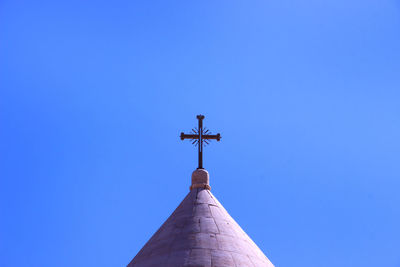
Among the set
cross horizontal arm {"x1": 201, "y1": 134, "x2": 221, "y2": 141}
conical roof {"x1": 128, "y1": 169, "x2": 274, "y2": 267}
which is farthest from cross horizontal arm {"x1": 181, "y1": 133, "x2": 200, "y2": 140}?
conical roof {"x1": 128, "y1": 169, "x2": 274, "y2": 267}

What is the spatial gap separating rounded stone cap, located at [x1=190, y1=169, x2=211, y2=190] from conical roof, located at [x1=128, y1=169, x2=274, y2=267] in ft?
1.61

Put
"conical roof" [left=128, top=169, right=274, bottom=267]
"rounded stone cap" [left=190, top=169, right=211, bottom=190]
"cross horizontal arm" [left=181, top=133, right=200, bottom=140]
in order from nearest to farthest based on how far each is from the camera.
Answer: "conical roof" [left=128, top=169, right=274, bottom=267]
"rounded stone cap" [left=190, top=169, right=211, bottom=190]
"cross horizontal arm" [left=181, top=133, right=200, bottom=140]

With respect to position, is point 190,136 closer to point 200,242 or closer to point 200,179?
point 200,179

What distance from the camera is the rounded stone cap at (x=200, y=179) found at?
10.3 metres

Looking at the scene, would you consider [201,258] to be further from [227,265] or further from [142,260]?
[142,260]

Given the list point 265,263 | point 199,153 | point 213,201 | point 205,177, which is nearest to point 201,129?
point 199,153

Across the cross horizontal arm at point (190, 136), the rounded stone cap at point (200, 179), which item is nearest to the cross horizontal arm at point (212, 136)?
the cross horizontal arm at point (190, 136)

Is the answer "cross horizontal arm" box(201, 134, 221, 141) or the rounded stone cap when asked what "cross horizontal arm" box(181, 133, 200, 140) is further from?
the rounded stone cap

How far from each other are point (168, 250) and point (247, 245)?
144cm

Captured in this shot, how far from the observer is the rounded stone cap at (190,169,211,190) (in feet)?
33.7

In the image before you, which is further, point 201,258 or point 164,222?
point 164,222

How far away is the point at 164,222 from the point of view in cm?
937

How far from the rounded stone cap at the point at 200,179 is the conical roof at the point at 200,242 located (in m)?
0.49

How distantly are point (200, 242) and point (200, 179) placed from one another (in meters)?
2.55
